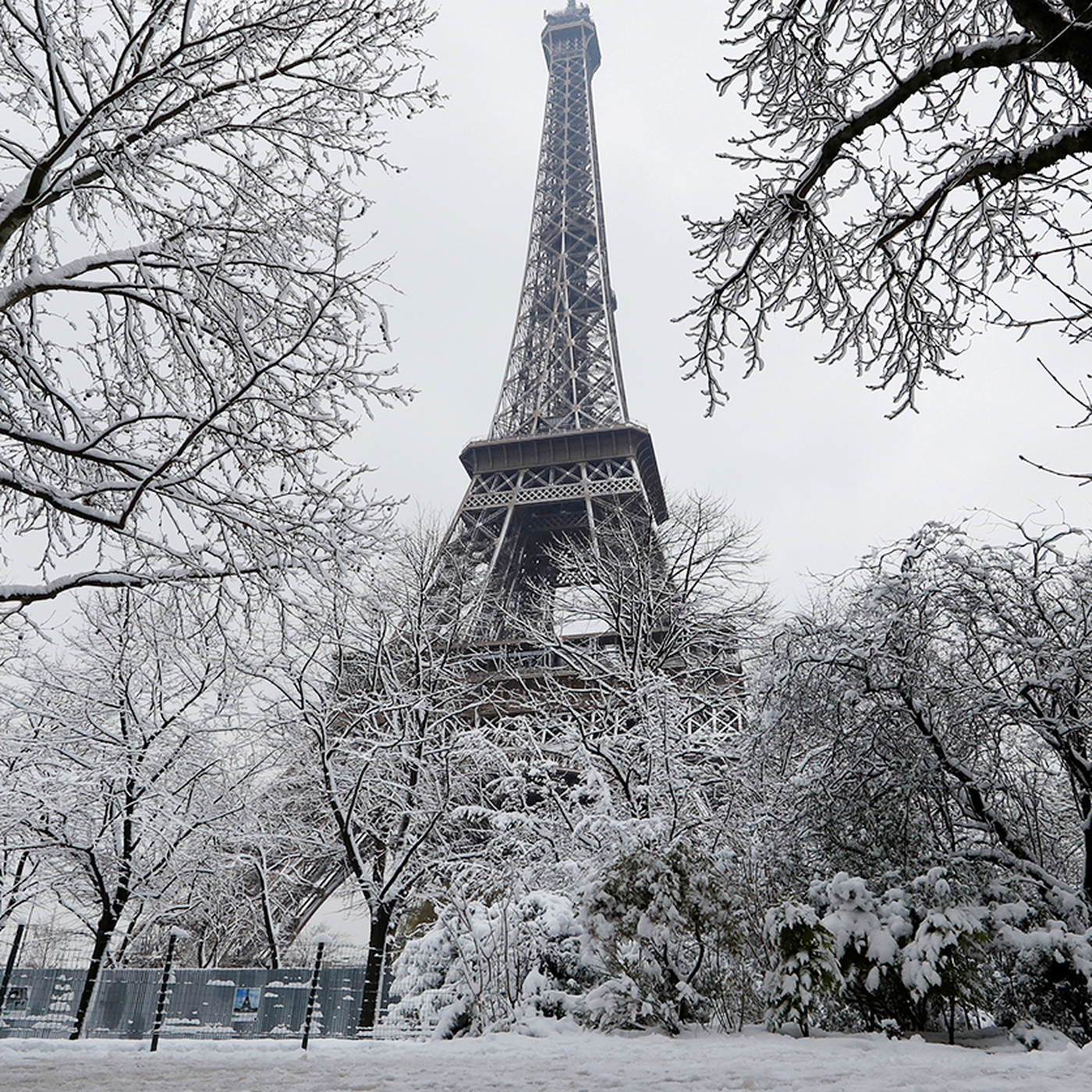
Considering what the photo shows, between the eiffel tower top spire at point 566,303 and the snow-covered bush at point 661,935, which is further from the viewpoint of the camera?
the eiffel tower top spire at point 566,303

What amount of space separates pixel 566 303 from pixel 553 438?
1197 centimetres

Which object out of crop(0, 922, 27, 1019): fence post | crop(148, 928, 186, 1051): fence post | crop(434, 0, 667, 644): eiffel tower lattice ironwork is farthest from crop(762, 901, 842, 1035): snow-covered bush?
crop(0, 922, 27, 1019): fence post

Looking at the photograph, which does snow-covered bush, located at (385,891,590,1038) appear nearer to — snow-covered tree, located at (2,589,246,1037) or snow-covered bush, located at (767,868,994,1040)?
snow-covered bush, located at (767,868,994,1040)

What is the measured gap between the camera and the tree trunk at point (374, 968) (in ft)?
36.4

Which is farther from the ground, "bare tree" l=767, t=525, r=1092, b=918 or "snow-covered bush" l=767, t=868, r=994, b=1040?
"bare tree" l=767, t=525, r=1092, b=918

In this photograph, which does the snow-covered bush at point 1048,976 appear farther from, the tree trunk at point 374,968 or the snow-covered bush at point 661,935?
the tree trunk at point 374,968

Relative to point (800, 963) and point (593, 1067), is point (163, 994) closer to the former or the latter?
point (593, 1067)

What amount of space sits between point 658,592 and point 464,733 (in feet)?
15.5

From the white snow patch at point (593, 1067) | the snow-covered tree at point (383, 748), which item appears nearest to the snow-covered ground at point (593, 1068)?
the white snow patch at point (593, 1067)

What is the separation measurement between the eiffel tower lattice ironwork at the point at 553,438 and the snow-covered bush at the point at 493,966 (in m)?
7.43

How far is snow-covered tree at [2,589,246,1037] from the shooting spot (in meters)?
12.9

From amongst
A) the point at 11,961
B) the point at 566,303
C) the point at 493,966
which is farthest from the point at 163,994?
the point at 566,303

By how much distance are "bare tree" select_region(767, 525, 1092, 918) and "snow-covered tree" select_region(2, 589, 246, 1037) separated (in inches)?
332

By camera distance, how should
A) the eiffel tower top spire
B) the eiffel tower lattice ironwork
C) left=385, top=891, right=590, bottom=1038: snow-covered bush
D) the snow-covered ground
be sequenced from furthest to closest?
the eiffel tower top spire → the eiffel tower lattice ironwork → left=385, top=891, right=590, bottom=1038: snow-covered bush → the snow-covered ground
